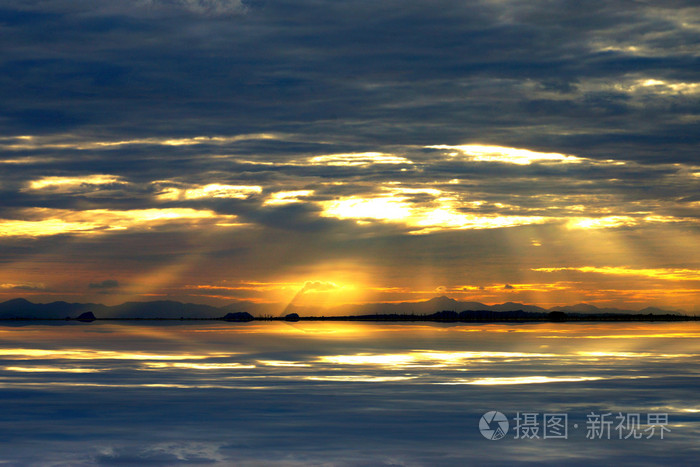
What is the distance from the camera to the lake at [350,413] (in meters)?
28.2

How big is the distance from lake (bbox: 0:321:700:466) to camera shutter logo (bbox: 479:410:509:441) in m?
0.08

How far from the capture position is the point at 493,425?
33.2 meters

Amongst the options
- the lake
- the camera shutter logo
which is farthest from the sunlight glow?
the camera shutter logo

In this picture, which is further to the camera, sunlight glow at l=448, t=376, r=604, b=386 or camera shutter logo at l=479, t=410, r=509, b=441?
sunlight glow at l=448, t=376, r=604, b=386

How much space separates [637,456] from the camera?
27797 mm

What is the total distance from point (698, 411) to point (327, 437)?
57.0 ft

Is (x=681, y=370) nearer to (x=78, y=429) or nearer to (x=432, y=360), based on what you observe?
(x=432, y=360)

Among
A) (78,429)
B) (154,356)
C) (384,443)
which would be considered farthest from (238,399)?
(154,356)

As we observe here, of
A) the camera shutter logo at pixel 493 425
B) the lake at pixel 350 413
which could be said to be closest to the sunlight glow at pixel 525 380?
the lake at pixel 350 413

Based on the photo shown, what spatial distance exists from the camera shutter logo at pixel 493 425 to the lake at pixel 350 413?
0.08 meters

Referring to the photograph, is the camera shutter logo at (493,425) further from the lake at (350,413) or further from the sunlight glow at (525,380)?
the sunlight glow at (525,380)

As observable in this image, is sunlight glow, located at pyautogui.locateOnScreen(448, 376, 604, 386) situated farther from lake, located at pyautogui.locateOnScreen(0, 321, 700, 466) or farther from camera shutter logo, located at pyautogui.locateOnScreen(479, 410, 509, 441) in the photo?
camera shutter logo, located at pyautogui.locateOnScreen(479, 410, 509, 441)

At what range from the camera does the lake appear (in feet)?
92.6

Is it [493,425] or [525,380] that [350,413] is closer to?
[493,425]
